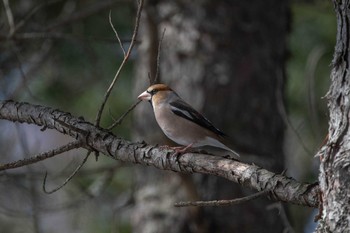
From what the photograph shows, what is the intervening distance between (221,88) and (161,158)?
7.10 ft

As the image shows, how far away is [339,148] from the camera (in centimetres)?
226

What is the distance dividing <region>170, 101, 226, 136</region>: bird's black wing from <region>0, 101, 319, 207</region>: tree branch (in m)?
1.35

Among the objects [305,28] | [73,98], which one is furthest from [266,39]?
[73,98]

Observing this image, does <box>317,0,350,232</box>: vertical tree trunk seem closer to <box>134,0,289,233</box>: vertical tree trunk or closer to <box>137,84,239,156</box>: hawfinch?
<box>137,84,239,156</box>: hawfinch

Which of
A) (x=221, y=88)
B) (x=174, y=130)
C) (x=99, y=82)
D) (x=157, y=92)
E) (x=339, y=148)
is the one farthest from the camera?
(x=99, y=82)

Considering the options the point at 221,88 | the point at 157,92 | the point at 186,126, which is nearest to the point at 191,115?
the point at 186,126

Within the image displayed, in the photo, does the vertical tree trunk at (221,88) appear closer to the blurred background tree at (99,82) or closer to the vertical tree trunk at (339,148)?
the blurred background tree at (99,82)

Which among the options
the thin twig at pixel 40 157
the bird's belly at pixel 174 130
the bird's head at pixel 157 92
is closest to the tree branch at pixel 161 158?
the thin twig at pixel 40 157

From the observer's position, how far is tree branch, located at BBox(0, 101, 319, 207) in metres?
2.37

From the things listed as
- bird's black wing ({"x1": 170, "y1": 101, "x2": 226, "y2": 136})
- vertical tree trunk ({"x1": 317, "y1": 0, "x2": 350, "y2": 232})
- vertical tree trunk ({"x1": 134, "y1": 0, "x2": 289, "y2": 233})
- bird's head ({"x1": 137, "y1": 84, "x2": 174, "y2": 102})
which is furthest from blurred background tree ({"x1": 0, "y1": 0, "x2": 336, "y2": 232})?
vertical tree trunk ({"x1": 317, "y1": 0, "x2": 350, "y2": 232})

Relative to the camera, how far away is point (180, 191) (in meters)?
4.84

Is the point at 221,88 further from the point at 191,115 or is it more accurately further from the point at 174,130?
the point at 174,130

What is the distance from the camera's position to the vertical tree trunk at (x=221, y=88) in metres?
4.80

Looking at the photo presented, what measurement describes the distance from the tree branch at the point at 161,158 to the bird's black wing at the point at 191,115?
1.35m
